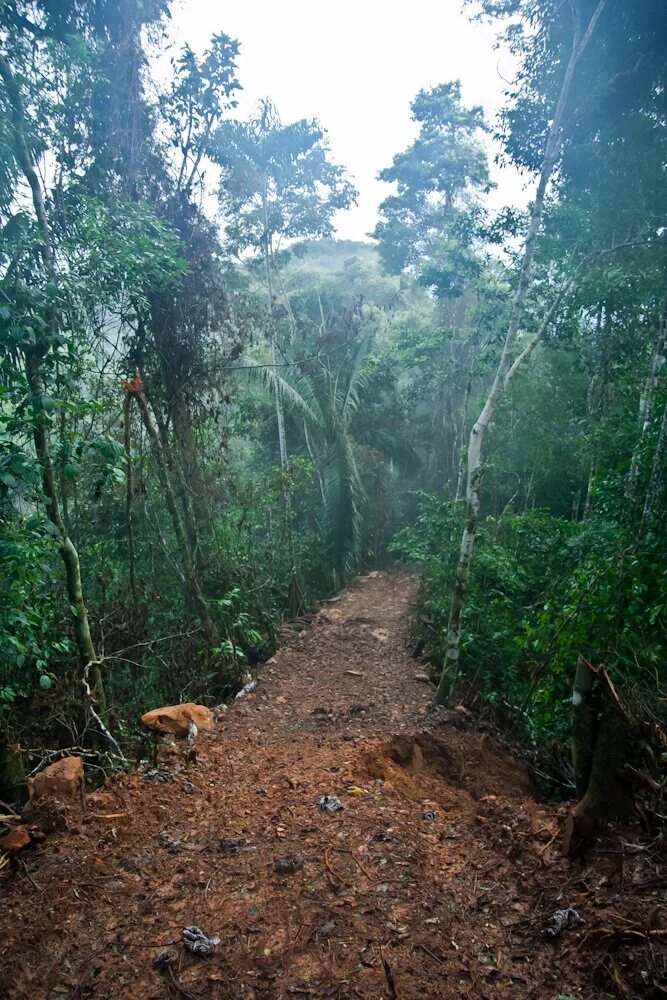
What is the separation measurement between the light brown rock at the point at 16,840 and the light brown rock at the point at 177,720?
6.18 ft

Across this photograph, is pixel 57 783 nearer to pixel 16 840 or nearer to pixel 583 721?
pixel 16 840

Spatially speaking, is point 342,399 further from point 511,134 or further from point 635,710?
point 635,710

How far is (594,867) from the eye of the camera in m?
2.66

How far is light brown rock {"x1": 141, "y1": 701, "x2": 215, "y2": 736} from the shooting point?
5.24m

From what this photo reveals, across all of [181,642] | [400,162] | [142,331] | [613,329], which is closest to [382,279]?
[400,162]

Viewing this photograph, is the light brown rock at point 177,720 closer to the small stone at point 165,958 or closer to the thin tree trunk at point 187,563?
the thin tree trunk at point 187,563

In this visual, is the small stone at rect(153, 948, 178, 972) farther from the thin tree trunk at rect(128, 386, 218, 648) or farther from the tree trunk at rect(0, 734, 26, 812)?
the thin tree trunk at rect(128, 386, 218, 648)

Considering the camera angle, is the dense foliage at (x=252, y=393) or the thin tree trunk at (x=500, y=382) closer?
the dense foliage at (x=252, y=393)

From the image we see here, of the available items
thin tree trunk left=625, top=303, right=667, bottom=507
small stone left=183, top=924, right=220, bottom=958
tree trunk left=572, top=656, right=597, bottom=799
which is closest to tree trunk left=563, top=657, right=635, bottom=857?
tree trunk left=572, top=656, right=597, bottom=799

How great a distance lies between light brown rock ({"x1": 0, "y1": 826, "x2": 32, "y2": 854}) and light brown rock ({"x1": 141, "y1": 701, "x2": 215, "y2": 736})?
6.18 ft

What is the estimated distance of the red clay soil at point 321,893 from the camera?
235 centimetres

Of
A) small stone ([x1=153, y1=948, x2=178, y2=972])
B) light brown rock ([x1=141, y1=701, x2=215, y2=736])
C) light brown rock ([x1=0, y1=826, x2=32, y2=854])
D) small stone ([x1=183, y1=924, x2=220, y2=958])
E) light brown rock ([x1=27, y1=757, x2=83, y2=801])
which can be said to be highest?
light brown rock ([x1=27, y1=757, x2=83, y2=801])

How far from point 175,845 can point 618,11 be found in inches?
400

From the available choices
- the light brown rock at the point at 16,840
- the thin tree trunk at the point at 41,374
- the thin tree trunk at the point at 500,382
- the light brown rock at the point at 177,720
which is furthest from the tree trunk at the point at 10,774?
the thin tree trunk at the point at 500,382
